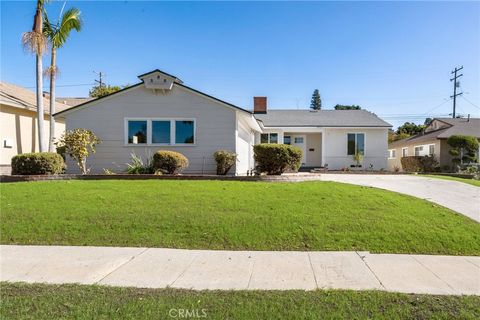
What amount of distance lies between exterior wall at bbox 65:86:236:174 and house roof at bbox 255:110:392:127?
9.68 m

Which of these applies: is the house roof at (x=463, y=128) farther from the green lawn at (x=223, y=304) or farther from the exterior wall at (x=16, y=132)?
the exterior wall at (x=16, y=132)

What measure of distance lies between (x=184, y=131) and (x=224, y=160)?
2250 millimetres

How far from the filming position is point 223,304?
4016 mm

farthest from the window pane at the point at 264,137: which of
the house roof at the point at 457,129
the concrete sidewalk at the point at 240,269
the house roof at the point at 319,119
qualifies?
the concrete sidewalk at the point at 240,269

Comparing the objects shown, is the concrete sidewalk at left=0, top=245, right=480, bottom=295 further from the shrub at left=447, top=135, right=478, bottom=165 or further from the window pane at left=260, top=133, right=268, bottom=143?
the shrub at left=447, top=135, right=478, bottom=165

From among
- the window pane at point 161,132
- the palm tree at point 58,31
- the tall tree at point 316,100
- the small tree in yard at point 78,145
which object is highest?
the tall tree at point 316,100

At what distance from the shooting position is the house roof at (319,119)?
78.3 feet

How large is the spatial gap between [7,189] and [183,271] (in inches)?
305

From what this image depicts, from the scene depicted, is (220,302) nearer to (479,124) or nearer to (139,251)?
(139,251)

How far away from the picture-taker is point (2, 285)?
4.60m

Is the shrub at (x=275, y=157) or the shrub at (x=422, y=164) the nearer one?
the shrub at (x=275, y=157)

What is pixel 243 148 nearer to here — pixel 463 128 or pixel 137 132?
pixel 137 132

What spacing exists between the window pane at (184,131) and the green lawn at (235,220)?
5.30 meters

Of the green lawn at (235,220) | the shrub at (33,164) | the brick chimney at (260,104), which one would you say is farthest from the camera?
the brick chimney at (260,104)
